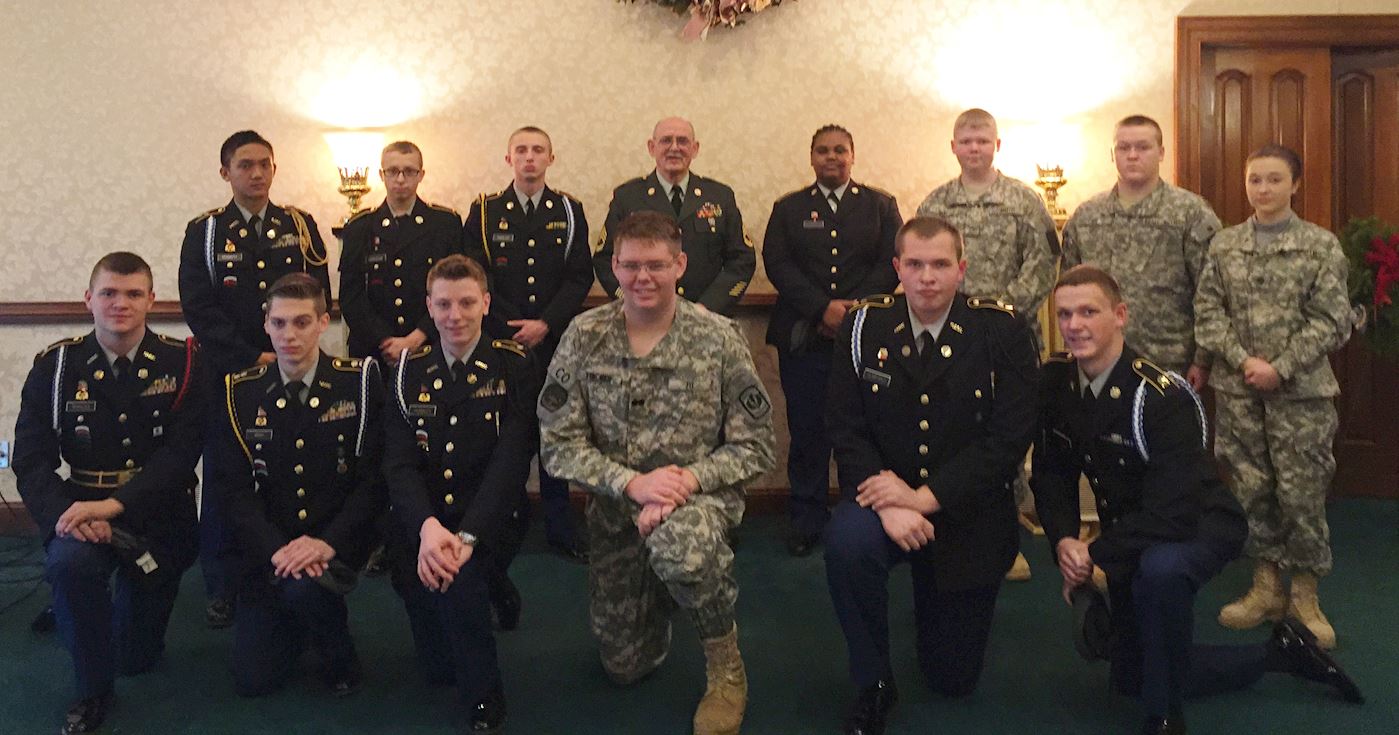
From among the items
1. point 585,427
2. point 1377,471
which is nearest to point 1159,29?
point 1377,471

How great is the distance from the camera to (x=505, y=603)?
3.27m

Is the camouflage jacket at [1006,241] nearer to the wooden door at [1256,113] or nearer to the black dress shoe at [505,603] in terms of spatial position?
the wooden door at [1256,113]

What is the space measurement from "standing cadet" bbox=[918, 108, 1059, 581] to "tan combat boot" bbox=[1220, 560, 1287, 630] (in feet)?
2.27

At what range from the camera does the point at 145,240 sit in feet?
15.6

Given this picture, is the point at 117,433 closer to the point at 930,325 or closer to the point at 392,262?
the point at 392,262

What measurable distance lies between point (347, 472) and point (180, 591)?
129 centimetres

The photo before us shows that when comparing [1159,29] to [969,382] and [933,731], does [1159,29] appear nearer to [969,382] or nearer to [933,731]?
[969,382]

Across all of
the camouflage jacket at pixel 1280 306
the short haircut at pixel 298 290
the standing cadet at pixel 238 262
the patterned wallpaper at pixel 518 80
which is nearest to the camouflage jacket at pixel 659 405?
the short haircut at pixel 298 290

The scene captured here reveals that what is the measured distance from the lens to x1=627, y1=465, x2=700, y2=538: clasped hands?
8.42ft

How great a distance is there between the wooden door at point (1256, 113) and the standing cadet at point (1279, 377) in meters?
1.51

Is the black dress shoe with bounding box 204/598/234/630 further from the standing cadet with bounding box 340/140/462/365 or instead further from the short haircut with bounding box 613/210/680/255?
the short haircut with bounding box 613/210/680/255

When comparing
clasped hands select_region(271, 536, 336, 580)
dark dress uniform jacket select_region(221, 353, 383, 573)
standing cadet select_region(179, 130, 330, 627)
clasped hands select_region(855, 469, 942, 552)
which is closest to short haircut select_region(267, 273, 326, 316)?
dark dress uniform jacket select_region(221, 353, 383, 573)

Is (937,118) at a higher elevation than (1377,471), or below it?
higher

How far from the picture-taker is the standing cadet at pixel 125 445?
9.57 feet
